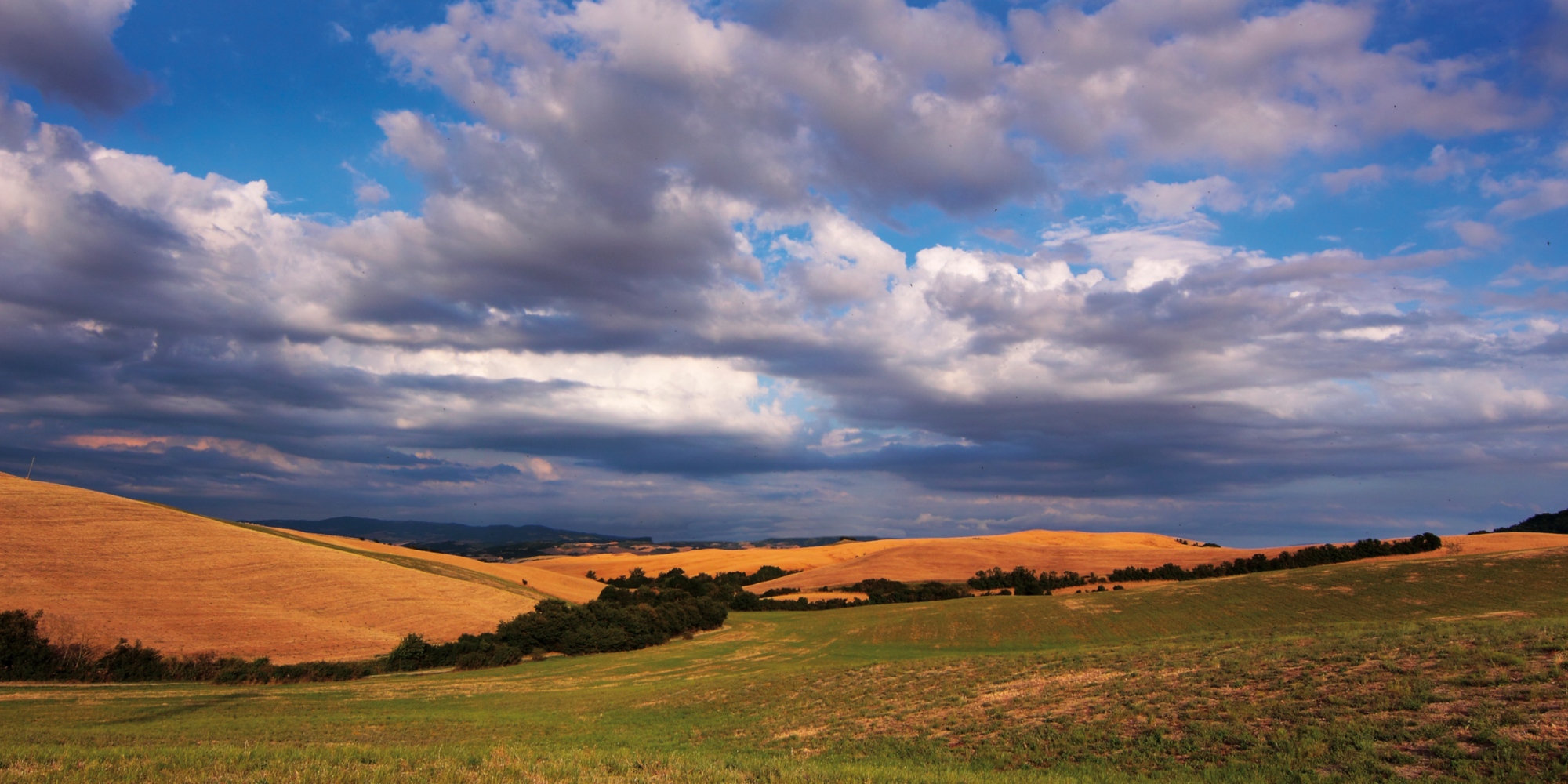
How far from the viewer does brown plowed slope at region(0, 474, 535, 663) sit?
42.5m

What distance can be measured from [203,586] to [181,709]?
2637cm

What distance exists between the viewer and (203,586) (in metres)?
50.0

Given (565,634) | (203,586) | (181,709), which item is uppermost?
(203,586)

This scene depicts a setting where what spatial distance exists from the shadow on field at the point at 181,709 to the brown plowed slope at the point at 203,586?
10.1 metres

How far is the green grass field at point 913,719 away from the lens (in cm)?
1252

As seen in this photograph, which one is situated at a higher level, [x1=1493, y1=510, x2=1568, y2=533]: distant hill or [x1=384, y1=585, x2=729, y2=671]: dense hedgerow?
[x1=1493, y1=510, x2=1568, y2=533]: distant hill

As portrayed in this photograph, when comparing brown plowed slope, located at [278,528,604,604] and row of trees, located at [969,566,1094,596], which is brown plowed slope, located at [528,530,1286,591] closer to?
row of trees, located at [969,566,1094,596]

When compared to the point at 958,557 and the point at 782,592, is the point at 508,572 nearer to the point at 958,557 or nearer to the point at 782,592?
the point at 782,592

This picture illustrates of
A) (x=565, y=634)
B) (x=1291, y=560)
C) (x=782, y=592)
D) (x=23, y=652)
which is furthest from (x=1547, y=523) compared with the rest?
(x=23, y=652)

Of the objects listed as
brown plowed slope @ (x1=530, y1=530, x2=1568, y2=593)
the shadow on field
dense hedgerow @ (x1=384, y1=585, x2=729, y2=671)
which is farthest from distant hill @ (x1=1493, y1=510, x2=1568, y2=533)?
the shadow on field

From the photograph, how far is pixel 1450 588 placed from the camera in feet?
168

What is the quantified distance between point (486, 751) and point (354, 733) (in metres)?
10.4

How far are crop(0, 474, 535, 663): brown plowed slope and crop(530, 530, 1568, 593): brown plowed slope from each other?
59099 mm

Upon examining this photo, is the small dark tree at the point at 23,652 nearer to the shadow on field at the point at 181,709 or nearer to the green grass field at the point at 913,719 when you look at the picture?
the green grass field at the point at 913,719
